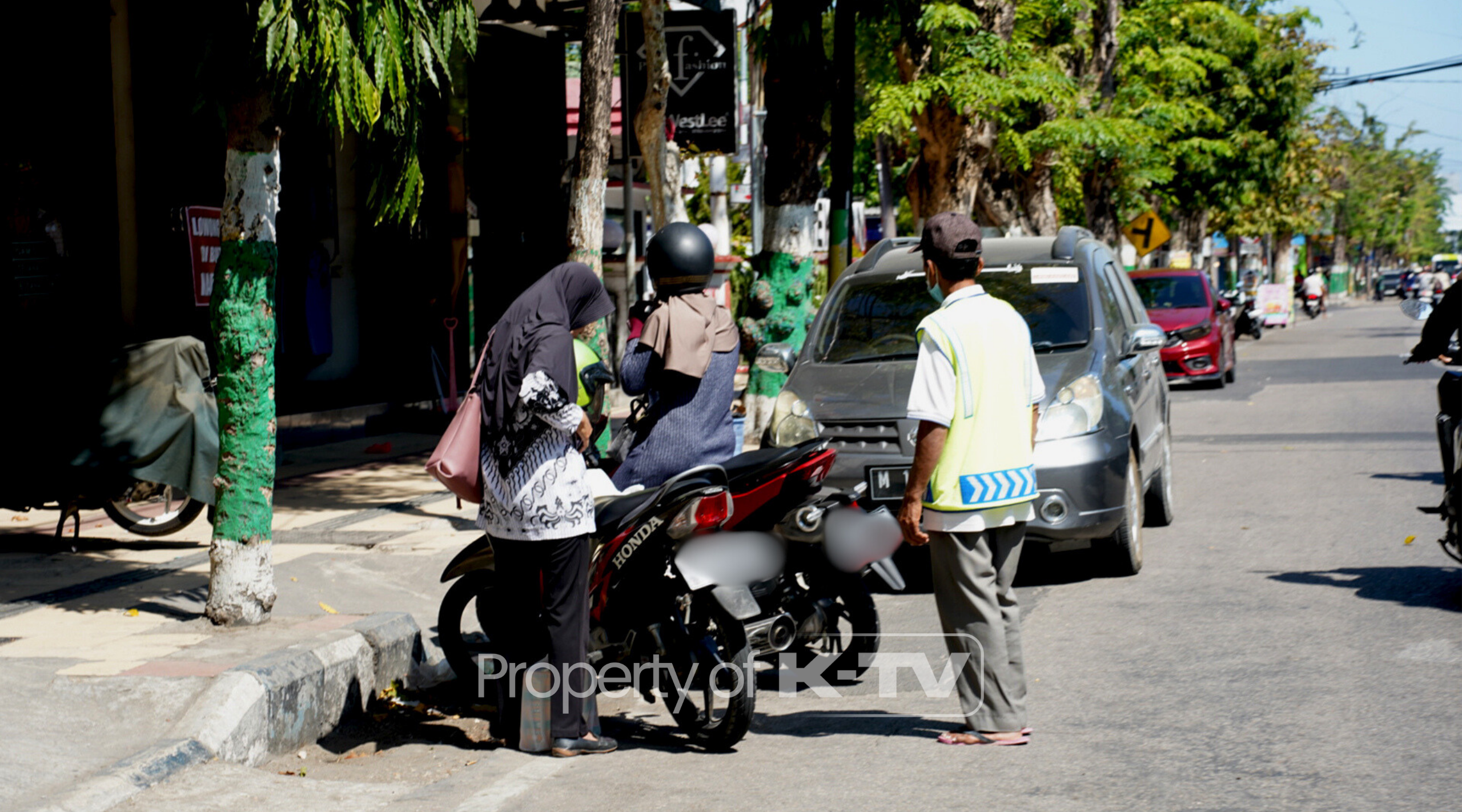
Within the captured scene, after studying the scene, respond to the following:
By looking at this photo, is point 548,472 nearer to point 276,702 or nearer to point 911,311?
point 276,702

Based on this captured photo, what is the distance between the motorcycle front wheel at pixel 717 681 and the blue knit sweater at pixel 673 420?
0.58 m

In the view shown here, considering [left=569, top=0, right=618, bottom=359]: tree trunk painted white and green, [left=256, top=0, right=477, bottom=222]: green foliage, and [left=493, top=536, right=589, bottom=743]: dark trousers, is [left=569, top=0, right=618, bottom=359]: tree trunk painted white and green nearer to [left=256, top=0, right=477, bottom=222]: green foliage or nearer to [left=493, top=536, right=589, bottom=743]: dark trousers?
[left=256, top=0, right=477, bottom=222]: green foliage

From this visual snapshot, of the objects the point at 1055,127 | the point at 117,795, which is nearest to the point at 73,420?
the point at 117,795

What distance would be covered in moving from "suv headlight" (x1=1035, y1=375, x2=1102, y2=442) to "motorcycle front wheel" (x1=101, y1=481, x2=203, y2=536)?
5.20 metres

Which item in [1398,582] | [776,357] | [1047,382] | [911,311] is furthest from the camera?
[911,311]

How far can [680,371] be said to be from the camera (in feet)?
18.0

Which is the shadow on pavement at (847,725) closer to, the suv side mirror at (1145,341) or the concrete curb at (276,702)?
the concrete curb at (276,702)

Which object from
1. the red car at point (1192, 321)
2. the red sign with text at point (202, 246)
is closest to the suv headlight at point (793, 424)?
the red sign with text at point (202, 246)

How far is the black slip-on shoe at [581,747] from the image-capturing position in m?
5.18

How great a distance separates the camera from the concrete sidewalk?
488cm

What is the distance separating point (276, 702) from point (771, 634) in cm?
188

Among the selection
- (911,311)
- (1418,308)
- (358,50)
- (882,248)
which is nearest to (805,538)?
(358,50)

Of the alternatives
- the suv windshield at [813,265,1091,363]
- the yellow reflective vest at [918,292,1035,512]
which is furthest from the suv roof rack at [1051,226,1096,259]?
the yellow reflective vest at [918,292,1035,512]

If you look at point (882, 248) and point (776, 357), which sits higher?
point (882, 248)
